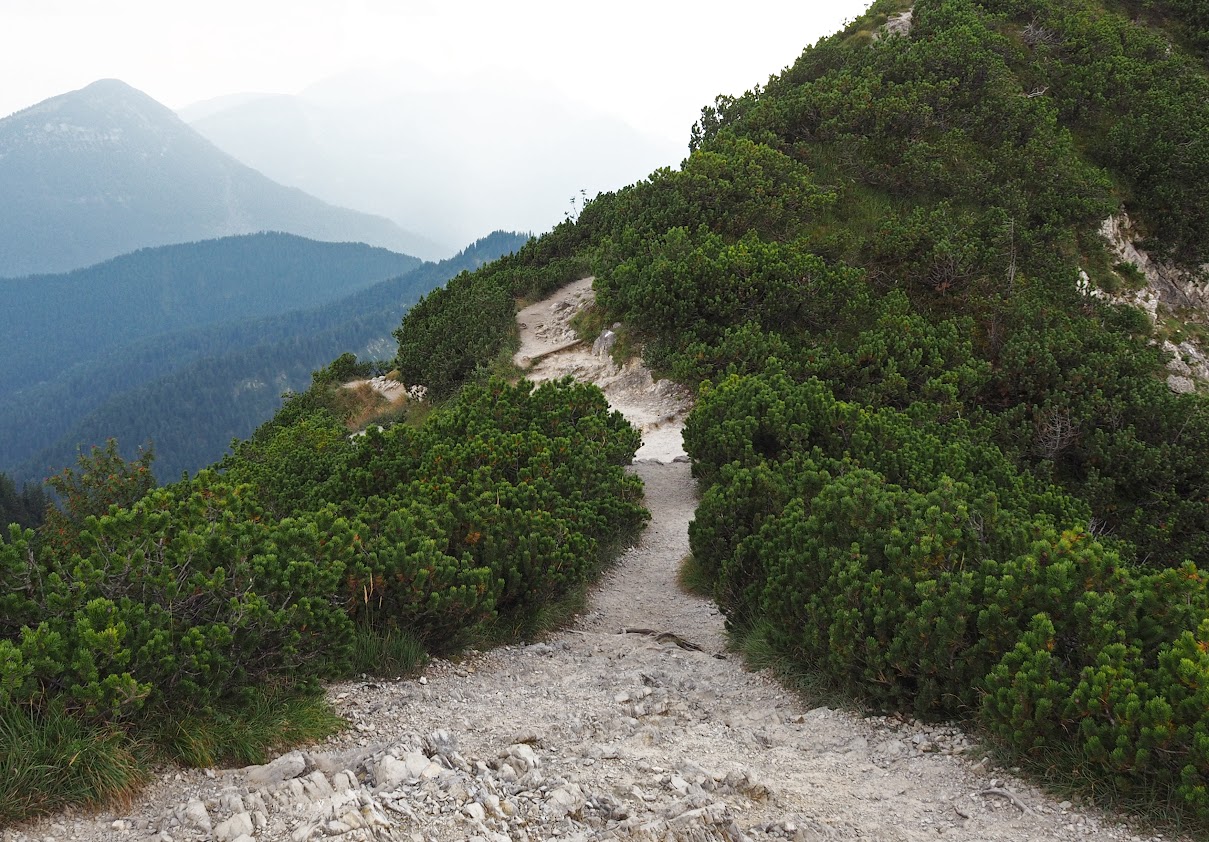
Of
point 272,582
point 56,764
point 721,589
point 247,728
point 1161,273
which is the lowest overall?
point 721,589

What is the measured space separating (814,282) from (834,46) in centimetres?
1529

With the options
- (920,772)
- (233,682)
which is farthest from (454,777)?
(920,772)

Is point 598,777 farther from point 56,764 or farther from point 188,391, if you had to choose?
point 188,391

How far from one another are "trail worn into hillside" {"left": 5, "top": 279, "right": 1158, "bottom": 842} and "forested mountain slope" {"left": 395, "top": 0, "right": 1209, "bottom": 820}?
0.52m

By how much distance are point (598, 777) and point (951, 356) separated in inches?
519

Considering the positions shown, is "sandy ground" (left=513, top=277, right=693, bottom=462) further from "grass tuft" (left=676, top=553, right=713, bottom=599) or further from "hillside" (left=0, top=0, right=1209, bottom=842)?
"grass tuft" (left=676, top=553, right=713, bottom=599)

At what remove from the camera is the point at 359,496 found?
33.5ft

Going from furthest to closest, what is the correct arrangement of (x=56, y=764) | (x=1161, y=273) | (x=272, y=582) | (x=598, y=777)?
(x=1161, y=273) < (x=272, y=582) < (x=598, y=777) < (x=56, y=764)

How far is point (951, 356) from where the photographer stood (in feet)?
51.4

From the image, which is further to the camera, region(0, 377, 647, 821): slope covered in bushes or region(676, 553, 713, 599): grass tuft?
region(676, 553, 713, 599): grass tuft

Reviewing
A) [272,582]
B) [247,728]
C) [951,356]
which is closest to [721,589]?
[272,582]

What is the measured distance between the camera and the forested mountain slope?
5.32 metres

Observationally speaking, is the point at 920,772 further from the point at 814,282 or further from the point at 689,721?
the point at 814,282

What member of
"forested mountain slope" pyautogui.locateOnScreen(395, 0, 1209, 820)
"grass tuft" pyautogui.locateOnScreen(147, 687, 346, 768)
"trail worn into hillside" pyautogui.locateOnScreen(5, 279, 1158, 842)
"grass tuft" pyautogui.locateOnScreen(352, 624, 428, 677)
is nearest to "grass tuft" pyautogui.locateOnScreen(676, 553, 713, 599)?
"forested mountain slope" pyautogui.locateOnScreen(395, 0, 1209, 820)
